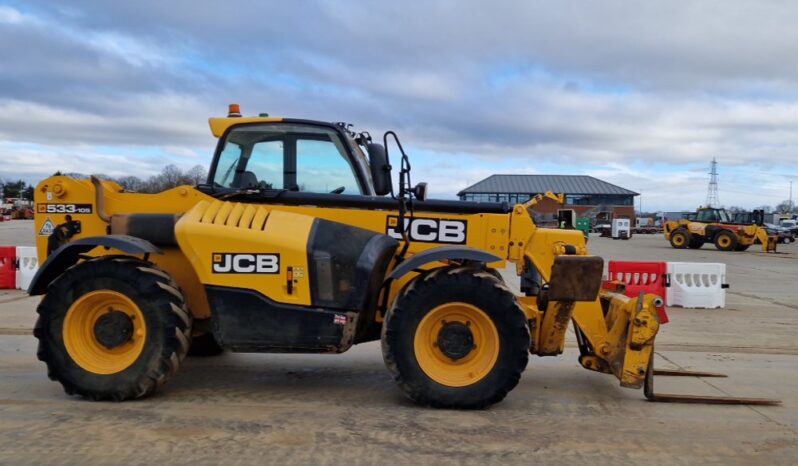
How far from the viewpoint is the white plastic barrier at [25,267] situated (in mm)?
11969

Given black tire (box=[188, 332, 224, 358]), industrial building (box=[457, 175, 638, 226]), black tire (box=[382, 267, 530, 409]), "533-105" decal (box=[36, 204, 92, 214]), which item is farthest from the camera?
industrial building (box=[457, 175, 638, 226])

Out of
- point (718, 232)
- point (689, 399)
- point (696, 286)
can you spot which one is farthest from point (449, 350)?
point (718, 232)

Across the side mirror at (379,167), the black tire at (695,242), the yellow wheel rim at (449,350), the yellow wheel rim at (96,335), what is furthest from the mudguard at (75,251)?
the black tire at (695,242)

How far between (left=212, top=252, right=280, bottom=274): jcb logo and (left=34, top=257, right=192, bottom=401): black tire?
427mm

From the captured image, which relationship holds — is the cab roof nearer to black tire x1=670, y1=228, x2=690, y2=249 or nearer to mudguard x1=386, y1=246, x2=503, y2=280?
mudguard x1=386, y1=246, x2=503, y2=280

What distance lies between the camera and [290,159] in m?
5.62

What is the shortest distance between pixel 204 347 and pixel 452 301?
3073 millimetres

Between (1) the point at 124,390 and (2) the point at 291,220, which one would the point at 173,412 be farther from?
(2) the point at 291,220

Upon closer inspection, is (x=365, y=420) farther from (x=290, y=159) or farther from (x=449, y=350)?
(x=290, y=159)

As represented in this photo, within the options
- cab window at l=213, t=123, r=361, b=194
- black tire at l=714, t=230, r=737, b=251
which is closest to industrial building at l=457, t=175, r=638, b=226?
black tire at l=714, t=230, r=737, b=251

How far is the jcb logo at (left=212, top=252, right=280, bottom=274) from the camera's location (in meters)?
4.93

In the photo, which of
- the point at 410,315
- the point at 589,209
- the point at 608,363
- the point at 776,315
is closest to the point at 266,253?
the point at 410,315

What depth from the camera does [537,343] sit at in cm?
540

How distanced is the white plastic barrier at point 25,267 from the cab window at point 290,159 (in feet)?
27.3
